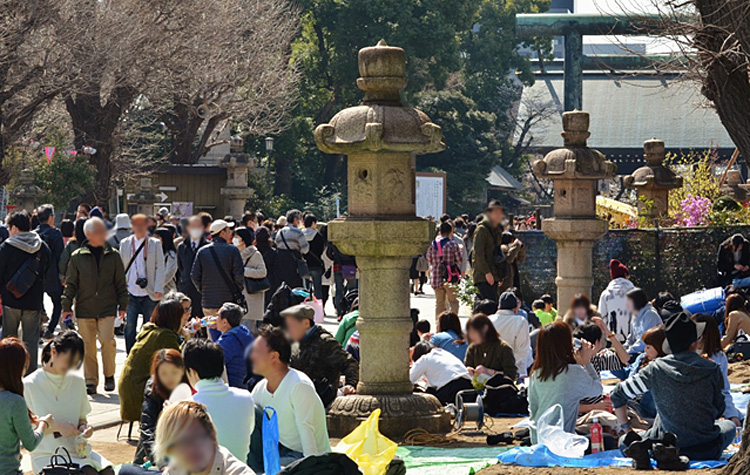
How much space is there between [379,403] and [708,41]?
12.2 ft

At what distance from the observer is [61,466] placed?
720 centimetres

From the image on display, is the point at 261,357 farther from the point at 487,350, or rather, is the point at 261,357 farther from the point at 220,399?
the point at 487,350

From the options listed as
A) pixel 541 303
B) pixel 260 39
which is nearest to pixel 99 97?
pixel 260 39

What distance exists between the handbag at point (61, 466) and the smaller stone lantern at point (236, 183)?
102 ft

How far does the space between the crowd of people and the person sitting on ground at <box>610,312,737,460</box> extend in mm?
12

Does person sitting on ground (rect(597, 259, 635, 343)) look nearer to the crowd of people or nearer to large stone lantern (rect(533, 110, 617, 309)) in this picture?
the crowd of people

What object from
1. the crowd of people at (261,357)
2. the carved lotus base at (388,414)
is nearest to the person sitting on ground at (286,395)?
the crowd of people at (261,357)

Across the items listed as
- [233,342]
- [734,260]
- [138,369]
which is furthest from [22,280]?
[734,260]

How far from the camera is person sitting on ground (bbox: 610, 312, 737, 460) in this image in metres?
8.12

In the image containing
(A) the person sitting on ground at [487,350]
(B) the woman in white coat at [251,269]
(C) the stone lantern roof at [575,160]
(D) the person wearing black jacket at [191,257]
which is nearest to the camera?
(A) the person sitting on ground at [487,350]

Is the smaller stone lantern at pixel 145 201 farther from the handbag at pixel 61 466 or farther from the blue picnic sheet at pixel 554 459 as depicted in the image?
the handbag at pixel 61 466

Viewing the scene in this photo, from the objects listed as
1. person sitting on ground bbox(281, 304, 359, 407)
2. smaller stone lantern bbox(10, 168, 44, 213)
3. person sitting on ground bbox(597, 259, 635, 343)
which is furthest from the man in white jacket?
smaller stone lantern bbox(10, 168, 44, 213)

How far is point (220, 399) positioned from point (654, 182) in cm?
1736

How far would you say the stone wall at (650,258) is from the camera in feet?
69.2
